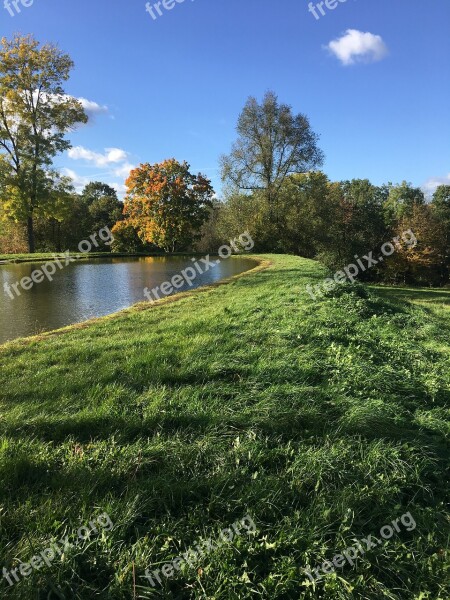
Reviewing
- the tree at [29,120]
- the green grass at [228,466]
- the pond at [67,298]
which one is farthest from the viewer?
the tree at [29,120]

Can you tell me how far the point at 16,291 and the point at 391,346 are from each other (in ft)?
37.0

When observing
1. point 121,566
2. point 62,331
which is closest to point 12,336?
point 62,331

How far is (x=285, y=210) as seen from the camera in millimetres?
30547

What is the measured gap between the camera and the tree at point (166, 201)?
3381 centimetres

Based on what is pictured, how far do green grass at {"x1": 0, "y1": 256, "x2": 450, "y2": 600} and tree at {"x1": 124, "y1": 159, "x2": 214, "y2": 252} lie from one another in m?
30.8

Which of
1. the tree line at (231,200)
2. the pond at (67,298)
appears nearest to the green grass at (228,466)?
the pond at (67,298)

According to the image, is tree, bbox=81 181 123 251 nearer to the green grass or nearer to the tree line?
the tree line

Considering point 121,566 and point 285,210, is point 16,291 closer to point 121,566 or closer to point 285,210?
point 121,566

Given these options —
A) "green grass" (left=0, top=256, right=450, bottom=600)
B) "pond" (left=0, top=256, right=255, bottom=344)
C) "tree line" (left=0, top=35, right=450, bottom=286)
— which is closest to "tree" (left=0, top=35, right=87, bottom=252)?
"tree line" (left=0, top=35, right=450, bottom=286)

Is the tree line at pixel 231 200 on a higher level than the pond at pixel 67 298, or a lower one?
higher

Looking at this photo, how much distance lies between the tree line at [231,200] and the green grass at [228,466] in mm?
25479

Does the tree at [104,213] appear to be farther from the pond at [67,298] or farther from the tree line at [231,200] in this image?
the pond at [67,298]

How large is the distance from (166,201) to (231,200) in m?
6.95

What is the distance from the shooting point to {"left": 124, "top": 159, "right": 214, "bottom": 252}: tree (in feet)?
111
